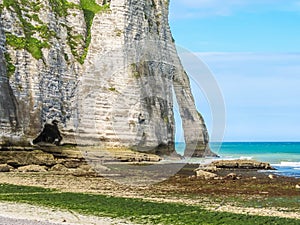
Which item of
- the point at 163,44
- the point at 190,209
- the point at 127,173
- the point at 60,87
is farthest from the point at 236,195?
the point at 163,44

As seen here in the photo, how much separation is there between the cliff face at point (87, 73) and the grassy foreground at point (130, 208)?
76.5 feet

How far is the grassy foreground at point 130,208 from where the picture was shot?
21.8 metres

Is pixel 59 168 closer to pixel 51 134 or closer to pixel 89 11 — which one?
pixel 51 134

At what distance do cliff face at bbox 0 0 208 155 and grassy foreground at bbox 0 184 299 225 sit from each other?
23.3 metres

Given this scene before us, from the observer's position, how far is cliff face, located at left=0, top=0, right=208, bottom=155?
184 ft

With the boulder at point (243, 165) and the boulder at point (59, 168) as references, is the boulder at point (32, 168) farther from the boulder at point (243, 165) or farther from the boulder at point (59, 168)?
the boulder at point (243, 165)

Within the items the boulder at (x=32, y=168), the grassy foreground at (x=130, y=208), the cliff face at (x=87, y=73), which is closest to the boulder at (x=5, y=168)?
the boulder at (x=32, y=168)

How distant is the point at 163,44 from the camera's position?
7881cm

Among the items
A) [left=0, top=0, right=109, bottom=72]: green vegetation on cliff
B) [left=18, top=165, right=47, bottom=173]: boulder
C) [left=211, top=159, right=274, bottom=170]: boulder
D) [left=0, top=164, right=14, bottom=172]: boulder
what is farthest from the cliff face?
[left=211, top=159, right=274, bottom=170]: boulder

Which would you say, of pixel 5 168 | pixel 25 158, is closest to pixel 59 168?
pixel 25 158

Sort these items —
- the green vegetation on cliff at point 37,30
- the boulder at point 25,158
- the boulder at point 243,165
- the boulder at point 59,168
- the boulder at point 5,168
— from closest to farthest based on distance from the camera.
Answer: the boulder at point 5,168 < the boulder at point 59,168 < the boulder at point 25,158 < the green vegetation on cliff at point 37,30 < the boulder at point 243,165

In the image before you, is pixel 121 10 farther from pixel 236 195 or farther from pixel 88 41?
pixel 236 195

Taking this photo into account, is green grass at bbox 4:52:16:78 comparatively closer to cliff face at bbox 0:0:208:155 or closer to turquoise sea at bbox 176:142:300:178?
cliff face at bbox 0:0:208:155

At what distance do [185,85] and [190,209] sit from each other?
63113 mm
